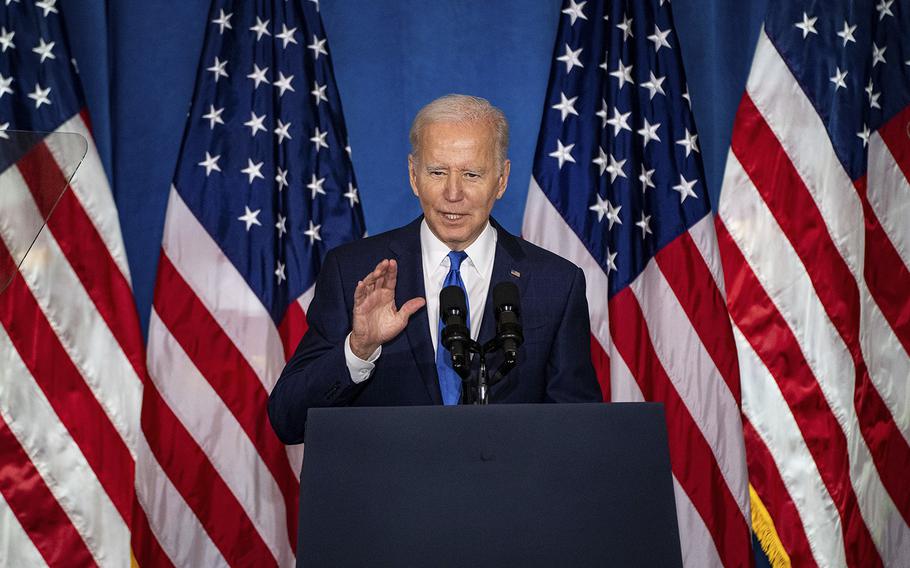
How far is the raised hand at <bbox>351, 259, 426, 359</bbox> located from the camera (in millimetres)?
1821

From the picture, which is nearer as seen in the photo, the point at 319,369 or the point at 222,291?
the point at 319,369

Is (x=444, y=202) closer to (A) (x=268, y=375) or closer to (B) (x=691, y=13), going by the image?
(A) (x=268, y=375)

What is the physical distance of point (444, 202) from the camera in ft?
7.73

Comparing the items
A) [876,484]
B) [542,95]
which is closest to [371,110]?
[542,95]

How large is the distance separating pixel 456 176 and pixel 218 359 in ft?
5.24

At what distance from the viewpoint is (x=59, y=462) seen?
11.1 ft

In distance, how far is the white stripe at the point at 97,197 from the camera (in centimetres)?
349

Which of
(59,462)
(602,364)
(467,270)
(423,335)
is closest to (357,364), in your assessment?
(423,335)

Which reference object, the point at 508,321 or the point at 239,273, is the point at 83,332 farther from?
the point at 508,321

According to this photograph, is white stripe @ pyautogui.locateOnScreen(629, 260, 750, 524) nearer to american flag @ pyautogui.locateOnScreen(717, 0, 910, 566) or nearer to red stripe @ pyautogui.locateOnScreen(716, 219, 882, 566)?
american flag @ pyautogui.locateOnScreen(717, 0, 910, 566)

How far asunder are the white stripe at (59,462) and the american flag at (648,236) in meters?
1.89

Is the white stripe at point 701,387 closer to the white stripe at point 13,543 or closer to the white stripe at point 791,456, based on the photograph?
the white stripe at point 791,456

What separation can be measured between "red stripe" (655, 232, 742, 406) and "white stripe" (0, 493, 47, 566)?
255 centimetres

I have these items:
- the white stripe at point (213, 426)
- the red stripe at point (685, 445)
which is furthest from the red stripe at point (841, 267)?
the white stripe at point (213, 426)
